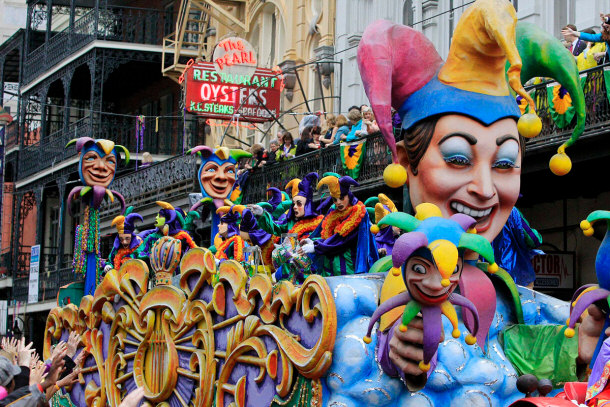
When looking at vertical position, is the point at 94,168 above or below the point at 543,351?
above

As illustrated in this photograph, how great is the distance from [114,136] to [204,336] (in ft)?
67.7

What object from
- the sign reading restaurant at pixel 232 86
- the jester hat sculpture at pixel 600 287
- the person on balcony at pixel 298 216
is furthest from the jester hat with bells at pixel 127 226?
the sign reading restaurant at pixel 232 86

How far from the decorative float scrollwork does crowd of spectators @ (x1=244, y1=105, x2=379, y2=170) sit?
194 inches

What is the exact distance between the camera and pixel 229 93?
779 inches

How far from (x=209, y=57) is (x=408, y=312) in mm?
18542

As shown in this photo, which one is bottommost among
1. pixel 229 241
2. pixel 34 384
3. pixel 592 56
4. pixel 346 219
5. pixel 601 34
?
pixel 34 384

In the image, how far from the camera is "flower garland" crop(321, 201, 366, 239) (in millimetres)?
7324

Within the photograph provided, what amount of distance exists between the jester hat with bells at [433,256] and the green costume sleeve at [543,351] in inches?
24.1

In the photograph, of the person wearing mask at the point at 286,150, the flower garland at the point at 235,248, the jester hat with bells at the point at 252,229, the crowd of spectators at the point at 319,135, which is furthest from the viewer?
the person wearing mask at the point at 286,150

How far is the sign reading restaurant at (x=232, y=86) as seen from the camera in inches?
763

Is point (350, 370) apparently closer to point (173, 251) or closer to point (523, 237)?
point (523, 237)

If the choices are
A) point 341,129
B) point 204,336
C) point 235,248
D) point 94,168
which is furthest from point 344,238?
point 341,129

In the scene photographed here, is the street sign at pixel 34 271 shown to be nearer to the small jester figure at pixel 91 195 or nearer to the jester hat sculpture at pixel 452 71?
the small jester figure at pixel 91 195

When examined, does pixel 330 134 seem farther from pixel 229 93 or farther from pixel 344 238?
pixel 344 238
